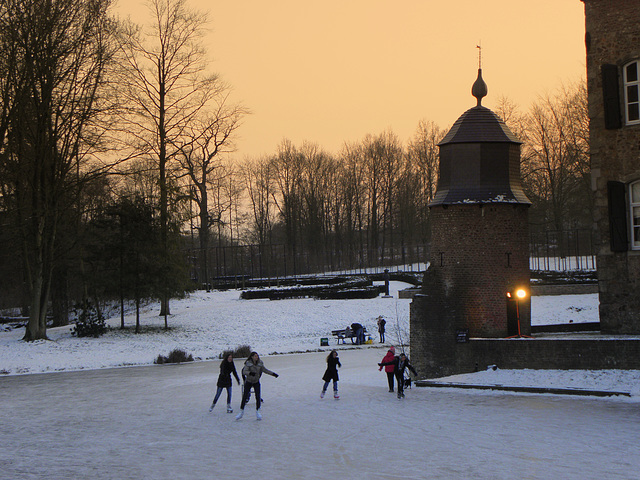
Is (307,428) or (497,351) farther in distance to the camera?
(497,351)

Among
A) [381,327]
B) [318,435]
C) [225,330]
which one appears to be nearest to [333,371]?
[318,435]

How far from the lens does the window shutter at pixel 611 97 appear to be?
839 inches

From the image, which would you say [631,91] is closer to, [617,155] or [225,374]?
[617,155]

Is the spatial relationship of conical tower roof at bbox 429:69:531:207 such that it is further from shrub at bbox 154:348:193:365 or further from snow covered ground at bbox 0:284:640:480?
shrub at bbox 154:348:193:365

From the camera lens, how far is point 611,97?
2139 centimetres

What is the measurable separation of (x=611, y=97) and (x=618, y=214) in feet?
11.2

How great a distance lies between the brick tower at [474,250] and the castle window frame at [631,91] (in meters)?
4.59

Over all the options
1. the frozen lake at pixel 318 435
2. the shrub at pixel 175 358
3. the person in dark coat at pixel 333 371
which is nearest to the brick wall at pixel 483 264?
the frozen lake at pixel 318 435

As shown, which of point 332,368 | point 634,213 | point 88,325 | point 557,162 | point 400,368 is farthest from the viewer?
point 557,162

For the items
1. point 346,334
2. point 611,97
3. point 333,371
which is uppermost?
point 611,97

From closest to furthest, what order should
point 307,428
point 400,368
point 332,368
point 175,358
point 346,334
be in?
point 307,428 → point 332,368 → point 400,368 → point 175,358 → point 346,334

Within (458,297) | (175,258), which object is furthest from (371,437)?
(175,258)

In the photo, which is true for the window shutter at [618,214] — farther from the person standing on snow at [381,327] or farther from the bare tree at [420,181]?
the bare tree at [420,181]

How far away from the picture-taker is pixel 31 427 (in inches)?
660
